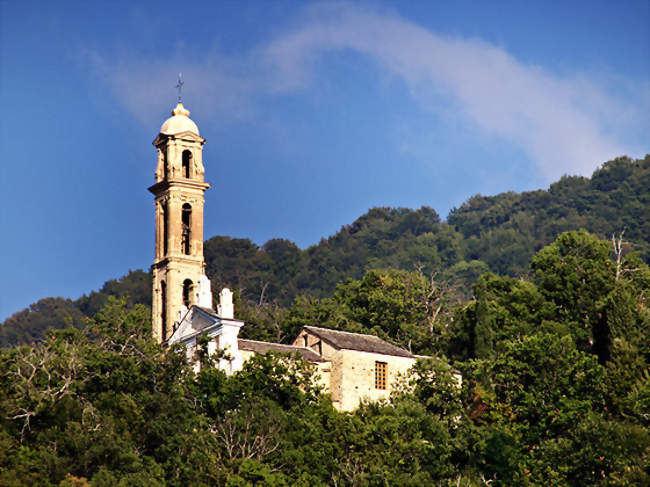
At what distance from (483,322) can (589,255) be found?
10570mm

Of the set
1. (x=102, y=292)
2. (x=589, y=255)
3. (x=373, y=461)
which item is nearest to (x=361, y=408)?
(x=373, y=461)

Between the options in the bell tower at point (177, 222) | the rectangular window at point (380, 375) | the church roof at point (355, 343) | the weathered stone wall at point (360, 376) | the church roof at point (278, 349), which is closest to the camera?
the weathered stone wall at point (360, 376)

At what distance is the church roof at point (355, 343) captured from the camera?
179 feet

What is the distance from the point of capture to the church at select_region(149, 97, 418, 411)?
53.1m

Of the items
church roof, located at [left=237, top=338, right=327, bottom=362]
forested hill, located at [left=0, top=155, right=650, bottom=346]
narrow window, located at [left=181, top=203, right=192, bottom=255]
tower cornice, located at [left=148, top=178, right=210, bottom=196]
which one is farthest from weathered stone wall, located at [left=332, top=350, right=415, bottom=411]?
forested hill, located at [left=0, top=155, right=650, bottom=346]

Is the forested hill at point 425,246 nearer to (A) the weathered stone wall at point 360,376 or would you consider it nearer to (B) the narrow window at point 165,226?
(B) the narrow window at point 165,226

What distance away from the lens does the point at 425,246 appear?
144 metres

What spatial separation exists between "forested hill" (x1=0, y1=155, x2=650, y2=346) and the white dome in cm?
4474

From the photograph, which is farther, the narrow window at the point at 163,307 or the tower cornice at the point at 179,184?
the tower cornice at the point at 179,184

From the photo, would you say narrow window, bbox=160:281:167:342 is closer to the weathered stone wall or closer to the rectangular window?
the weathered stone wall

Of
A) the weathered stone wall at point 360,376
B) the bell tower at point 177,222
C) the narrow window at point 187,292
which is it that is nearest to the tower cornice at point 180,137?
the bell tower at point 177,222

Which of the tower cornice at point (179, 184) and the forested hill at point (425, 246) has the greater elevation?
the forested hill at point (425, 246)

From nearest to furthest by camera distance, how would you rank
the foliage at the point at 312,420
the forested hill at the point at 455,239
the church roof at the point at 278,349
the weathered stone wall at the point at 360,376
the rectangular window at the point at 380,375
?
1. the foliage at the point at 312,420
2. the weathered stone wall at the point at 360,376
3. the church roof at the point at 278,349
4. the rectangular window at the point at 380,375
5. the forested hill at the point at 455,239

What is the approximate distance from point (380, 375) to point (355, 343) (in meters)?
Answer: 2.01
